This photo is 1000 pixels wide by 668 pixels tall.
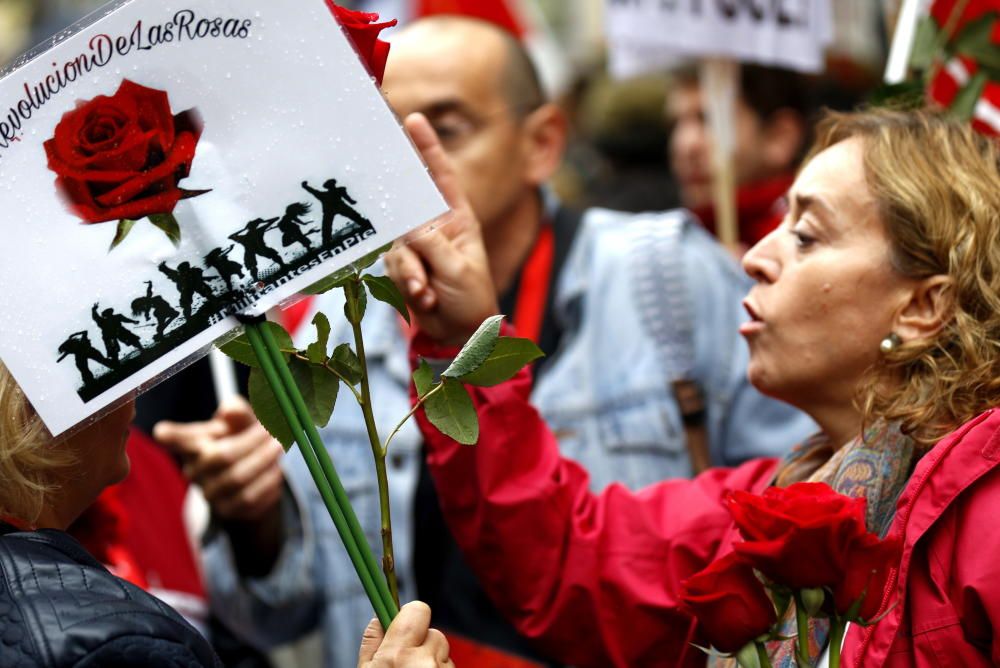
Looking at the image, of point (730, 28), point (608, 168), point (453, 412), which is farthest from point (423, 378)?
point (608, 168)

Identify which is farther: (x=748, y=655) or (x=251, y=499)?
(x=251, y=499)

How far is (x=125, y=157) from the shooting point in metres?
1.64

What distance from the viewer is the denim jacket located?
3070 mm

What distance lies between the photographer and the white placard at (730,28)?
12.0ft

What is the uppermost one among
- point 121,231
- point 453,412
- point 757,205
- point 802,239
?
point 121,231

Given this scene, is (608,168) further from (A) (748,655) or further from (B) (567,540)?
(A) (748,655)

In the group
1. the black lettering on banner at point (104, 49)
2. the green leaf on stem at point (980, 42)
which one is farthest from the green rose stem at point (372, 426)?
the green leaf on stem at point (980, 42)

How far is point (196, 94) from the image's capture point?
166 centimetres

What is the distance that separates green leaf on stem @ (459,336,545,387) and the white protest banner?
0.21 meters

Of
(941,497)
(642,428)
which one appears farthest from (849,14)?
(941,497)

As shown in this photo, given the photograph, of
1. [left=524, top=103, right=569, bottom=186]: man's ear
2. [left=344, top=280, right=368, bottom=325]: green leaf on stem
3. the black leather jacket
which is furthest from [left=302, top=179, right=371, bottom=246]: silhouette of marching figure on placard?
[left=524, top=103, right=569, bottom=186]: man's ear

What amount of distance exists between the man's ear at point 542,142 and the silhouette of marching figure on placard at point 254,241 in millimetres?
1972

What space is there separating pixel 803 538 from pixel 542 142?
2.31 metres

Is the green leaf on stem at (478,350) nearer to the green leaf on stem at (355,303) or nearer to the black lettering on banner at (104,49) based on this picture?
the green leaf on stem at (355,303)
